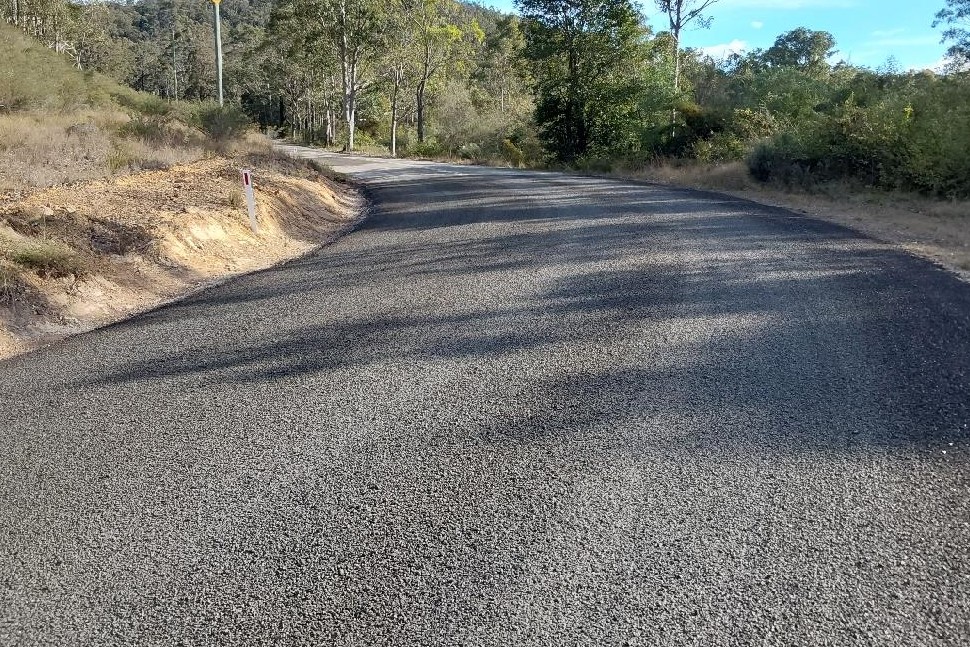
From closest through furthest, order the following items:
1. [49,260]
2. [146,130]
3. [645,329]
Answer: [645,329], [49,260], [146,130]

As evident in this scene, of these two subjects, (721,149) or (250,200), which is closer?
(250,200)

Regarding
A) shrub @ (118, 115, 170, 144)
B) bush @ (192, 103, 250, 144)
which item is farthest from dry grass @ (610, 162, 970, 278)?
shrub @ (118, 115, 170, 144)

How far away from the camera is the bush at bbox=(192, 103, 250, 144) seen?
22062 millimetres

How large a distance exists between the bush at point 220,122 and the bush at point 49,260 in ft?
48.6

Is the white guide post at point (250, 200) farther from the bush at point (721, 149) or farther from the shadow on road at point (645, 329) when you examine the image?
the bush at point (721, 149)

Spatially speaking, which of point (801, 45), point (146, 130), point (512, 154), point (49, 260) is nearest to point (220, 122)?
point (146, 130)

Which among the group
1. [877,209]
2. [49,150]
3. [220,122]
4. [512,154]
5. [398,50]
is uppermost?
[398,50]

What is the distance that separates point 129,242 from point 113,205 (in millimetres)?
1870

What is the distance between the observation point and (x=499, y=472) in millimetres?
3758

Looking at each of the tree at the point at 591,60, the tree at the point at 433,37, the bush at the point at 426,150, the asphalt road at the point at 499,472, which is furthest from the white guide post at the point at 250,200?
the tree at the point at 433,37

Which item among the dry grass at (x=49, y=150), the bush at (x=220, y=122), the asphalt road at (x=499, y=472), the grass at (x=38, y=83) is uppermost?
the grass at (x=38, y=83)

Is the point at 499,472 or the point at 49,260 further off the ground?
the point at 49,260

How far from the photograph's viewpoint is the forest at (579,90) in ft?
59.3

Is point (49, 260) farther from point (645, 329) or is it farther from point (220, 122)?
point (220, 122)
